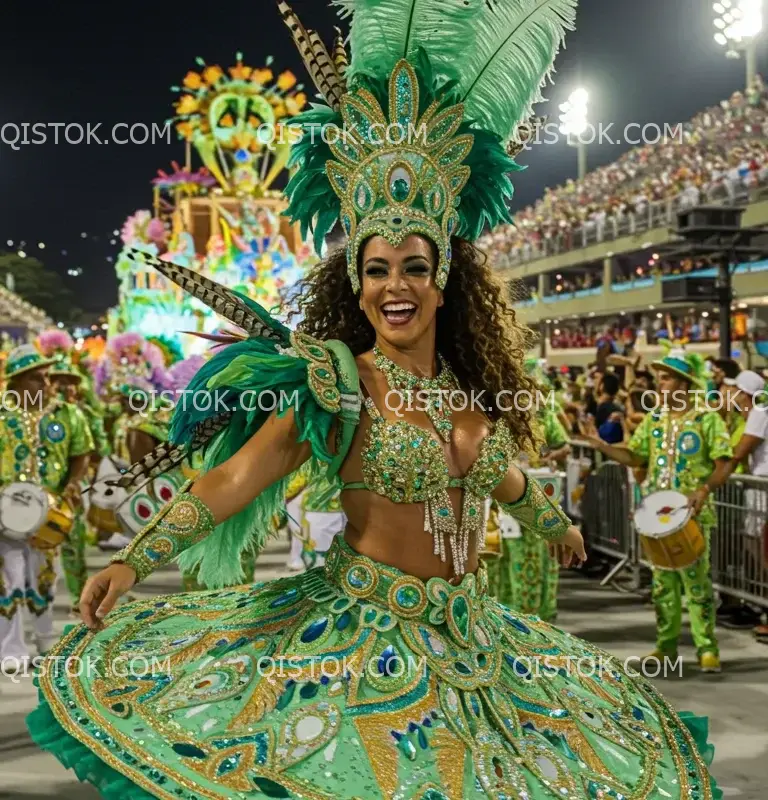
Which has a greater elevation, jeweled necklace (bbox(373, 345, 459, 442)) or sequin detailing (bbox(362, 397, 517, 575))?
jeweled necklace (bbox(373, 345, 459, 442))

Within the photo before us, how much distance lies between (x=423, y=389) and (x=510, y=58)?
43.4 inches

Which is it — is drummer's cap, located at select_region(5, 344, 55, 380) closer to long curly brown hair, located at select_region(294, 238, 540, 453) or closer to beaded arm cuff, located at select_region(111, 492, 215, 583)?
long curly brown hair, located at select_region(294, 238, 540, 453)

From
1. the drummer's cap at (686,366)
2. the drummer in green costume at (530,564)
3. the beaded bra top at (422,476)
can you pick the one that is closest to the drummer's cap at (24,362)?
the drummer in green costume at (530,564)

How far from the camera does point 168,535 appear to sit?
2783 millimetres

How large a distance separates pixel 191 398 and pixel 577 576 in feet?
27.4

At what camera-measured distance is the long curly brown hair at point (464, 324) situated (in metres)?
3.47

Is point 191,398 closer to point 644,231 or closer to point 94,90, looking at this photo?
point 644,231

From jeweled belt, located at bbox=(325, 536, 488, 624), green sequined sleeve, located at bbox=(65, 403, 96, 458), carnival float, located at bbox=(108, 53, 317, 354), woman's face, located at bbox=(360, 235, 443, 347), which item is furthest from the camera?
carnival float, located at bbox=(108, 53, 317, 354)

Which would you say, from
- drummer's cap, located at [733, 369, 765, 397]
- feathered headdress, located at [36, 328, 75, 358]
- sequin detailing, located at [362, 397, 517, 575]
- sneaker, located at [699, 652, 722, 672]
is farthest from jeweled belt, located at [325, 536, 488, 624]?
feathered headdress, located at [36, 328, 75, 358]

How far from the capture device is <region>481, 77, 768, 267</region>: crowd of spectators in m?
19.3

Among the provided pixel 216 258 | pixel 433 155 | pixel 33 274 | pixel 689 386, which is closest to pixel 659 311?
pixel 216 258

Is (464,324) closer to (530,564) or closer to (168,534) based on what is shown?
(168,534)

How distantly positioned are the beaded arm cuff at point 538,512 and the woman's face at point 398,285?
720 millimetres

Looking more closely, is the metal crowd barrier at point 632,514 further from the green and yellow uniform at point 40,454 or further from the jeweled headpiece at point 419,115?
the jeweled headpiece at point 419,115
